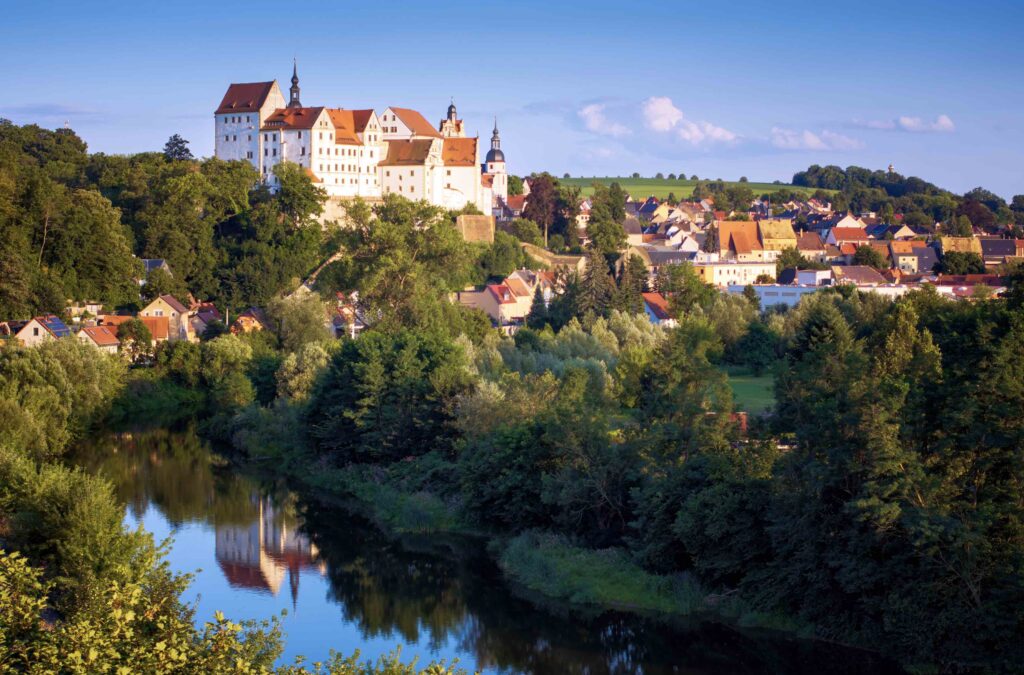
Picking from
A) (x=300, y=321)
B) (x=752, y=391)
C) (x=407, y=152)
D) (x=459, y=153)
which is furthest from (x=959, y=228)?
(x=300, y=321)

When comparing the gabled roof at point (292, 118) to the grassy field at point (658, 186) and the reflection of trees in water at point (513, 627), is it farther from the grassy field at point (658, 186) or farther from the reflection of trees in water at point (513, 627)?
the grassy field at point (658, 186)

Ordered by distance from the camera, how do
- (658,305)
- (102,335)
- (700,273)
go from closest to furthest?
(102,335), (658,305), (700,273)

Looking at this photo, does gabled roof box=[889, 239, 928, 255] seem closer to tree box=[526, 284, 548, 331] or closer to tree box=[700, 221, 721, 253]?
tree box=[700, 221, 721, 253]

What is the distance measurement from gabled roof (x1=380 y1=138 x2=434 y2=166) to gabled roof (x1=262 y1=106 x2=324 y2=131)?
4.90m

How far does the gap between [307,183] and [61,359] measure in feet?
A: 79.6

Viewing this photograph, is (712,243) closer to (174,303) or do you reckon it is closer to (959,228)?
(959,228)

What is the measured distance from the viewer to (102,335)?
Answer: 44719 millimetres

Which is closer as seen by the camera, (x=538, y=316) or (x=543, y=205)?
(x=538, y=316)

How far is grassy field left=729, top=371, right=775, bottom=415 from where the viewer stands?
109 ft

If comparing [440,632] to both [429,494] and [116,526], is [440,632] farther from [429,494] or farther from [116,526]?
[429,494]

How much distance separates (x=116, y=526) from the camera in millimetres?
17609

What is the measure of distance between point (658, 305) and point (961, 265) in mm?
22037

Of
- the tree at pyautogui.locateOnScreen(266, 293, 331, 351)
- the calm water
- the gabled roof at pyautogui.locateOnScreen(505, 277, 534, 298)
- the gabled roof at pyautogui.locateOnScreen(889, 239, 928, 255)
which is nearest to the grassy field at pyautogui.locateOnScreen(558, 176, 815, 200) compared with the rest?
the gabled roof at pyautogui.locateOnScreen(889, 239, 928, 255)

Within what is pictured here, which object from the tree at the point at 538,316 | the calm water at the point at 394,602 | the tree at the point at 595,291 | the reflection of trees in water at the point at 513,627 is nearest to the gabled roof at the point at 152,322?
the tree at the point at 538,316
